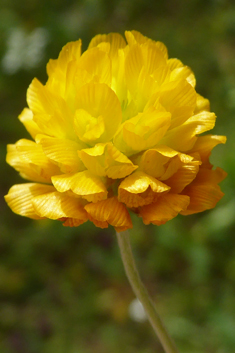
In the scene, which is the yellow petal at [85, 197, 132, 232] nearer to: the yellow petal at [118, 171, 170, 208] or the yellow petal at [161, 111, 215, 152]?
the yellow petal at [118, 171, 170, 208]

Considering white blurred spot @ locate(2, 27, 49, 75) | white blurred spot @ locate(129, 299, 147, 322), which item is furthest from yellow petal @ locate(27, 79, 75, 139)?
white blurred spot @ locate(2, 27, 49, 75)

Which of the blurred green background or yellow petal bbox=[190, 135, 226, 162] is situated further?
the blurred green background

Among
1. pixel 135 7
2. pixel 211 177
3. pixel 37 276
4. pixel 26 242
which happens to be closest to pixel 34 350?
pixel 37 276

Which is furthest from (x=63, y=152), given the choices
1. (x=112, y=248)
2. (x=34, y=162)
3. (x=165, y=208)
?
(x=112, y=248)

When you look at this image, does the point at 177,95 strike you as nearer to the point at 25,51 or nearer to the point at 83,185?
the point at 83,185

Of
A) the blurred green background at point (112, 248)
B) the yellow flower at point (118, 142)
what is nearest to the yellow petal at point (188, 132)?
the yellow flower at point (118, 142)

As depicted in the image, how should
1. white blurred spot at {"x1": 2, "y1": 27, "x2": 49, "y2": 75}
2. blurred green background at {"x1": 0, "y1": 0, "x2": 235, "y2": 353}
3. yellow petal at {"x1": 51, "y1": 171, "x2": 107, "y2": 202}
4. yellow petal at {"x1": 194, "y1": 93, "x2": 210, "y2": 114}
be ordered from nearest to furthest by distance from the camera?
1. yellow petal at {"x1": 51, "y1": 171, "x2": 107, "y2": 202}
2. yellow petal at {"x1": 194, "y1": 93, "x2": 210, "y2": 114}
3. blurred green background at {"x1": 0, "y1": 0, "x2": 235, "y2": 353}
4. white blurred spot at {"x1": 2, "y1": 27, "x2": 49, "y2": 75}
